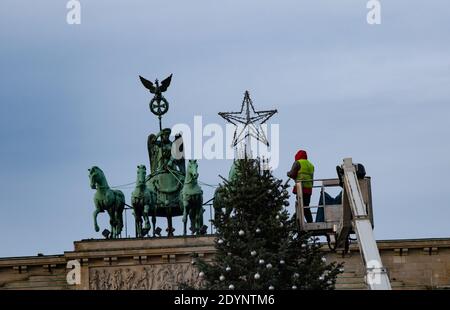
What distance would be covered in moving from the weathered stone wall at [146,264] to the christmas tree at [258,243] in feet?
102

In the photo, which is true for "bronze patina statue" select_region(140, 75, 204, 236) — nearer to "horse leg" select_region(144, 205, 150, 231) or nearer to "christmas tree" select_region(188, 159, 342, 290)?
"horse leg" select_region(144, 205, 150, 231)

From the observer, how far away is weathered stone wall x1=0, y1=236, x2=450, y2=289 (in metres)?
66.3

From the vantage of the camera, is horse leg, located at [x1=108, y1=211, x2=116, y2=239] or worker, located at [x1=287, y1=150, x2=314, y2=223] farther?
horse leg, located at [x1=108, y1=211, x2=116, y2=239]

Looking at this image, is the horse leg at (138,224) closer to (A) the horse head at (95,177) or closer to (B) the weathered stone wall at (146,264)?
(B) the weathered stone wall at (146,264)

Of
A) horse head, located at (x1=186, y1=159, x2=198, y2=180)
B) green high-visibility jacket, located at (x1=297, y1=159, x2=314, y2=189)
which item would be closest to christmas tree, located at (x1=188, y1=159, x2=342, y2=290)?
green high-visibility jacket, located at (x1=297, y1=159, x2=314, y2=189)

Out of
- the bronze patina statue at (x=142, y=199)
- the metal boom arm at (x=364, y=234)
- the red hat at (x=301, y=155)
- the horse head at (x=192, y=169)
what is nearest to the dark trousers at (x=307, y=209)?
the red hat at (x=301, y=155)

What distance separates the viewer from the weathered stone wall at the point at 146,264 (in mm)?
66312

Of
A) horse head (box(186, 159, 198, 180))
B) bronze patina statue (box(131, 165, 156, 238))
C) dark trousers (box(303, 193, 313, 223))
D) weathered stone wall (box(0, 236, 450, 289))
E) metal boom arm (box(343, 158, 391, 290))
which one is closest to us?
metal boom arm (box(343, 158, 391, 290))

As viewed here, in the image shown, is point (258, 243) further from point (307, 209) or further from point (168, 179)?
point (168, 179)

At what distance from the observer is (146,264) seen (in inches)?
2628

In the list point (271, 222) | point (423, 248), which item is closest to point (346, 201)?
point (271, 222)

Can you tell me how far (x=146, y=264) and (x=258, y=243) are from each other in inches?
1335

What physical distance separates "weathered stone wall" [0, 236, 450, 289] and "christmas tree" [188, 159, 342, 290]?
31019mm
